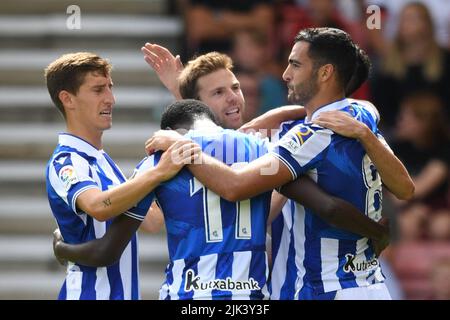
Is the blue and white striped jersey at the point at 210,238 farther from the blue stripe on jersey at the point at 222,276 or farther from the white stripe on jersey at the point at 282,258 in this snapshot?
the white stripe on jersey at the point at 282,258

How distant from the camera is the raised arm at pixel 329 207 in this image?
537cm

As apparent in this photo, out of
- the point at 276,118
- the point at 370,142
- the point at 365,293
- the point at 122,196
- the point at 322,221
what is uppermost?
the point at 276,118

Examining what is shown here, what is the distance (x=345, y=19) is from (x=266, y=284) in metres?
4.99

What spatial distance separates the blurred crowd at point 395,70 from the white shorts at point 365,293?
392cm

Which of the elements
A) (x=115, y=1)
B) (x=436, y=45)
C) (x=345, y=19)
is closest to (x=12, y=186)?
(x=115, y=1)

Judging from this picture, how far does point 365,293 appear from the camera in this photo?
5605 mm

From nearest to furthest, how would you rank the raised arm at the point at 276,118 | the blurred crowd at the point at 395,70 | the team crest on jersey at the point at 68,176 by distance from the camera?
the team crest on jersey at the point at 68,176 → the raised arm at the point at 276,118 → the blurred crowd at the point at 395,70

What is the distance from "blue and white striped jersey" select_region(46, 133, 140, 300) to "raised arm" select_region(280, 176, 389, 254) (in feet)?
3.13

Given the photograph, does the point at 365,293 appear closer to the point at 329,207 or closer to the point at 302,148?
the point at 329,207

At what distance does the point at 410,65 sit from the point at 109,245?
5.22 meters

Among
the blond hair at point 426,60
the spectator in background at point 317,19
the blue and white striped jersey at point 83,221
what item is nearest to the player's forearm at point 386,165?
the blue and white striped jersey at point 83,221

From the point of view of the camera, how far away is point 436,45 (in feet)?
33.2

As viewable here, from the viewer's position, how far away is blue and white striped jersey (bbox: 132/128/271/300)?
5238 mm

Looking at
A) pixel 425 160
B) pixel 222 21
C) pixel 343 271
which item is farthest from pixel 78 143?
pixel 425 160
